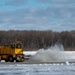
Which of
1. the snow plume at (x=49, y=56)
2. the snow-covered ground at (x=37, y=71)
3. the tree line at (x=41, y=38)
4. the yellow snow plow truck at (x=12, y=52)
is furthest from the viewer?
the tree line at (x=41, y=38)

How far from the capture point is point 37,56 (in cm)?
5028

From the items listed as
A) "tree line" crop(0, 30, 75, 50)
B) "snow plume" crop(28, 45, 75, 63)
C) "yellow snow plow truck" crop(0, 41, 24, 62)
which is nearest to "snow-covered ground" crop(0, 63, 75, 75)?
"yellow snow plow truck" crop(0, 41, 24, 62)

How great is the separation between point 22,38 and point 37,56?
81.3m

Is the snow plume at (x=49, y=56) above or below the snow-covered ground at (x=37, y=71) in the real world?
below

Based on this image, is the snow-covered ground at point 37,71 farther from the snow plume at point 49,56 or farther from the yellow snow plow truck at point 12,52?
the snow plume at point 49,56

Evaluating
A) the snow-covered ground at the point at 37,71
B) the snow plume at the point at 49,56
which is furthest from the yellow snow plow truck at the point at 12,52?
the snow-covered ground at the point at 37,71

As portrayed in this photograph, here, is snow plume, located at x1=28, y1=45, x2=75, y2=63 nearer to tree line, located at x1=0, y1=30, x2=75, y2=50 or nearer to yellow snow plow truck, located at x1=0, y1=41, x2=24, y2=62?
yellow snow plow truck, located at x1=0, y1=41, x2=24, y2=62

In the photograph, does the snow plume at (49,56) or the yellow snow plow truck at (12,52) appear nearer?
the yellow snow plow truck at (12,52)

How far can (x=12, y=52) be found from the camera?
49000 millimetres

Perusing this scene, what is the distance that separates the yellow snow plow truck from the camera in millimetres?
48500

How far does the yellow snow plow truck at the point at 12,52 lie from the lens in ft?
159

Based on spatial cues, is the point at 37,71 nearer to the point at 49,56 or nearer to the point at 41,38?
the point at 49,56

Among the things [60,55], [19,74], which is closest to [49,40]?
[60,55]

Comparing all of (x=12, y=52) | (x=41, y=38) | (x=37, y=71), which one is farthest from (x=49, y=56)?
(x=41, y=38)
